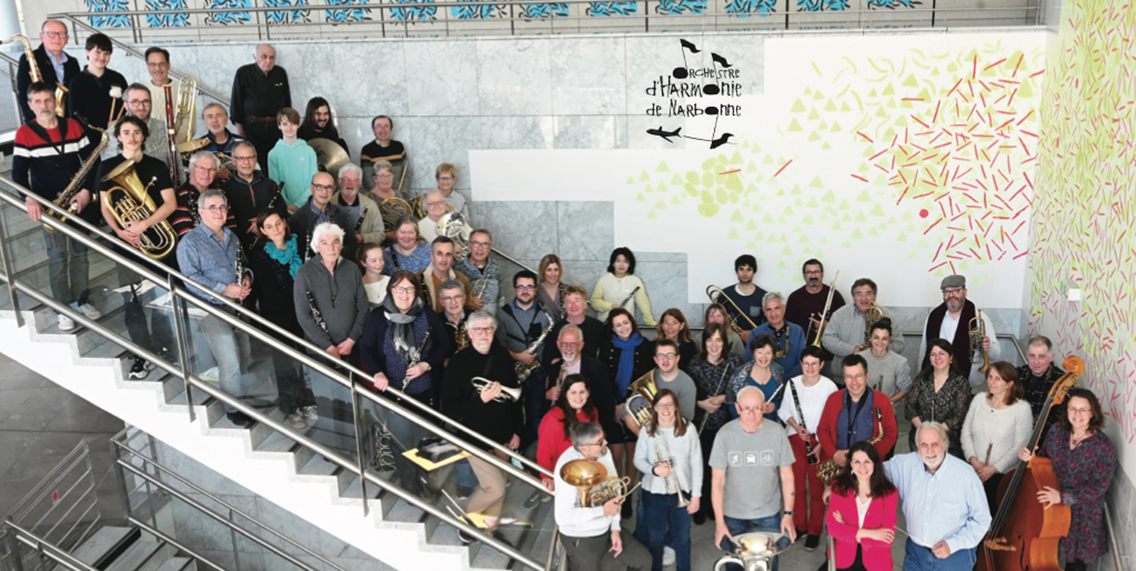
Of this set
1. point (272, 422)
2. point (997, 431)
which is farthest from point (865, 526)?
point (272, 422)

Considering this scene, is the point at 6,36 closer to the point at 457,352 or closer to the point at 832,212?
the point at 457,352

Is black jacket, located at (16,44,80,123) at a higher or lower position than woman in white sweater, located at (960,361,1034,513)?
higher

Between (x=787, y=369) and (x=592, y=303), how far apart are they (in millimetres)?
1849

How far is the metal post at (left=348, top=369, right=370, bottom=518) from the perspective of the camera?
5.25m

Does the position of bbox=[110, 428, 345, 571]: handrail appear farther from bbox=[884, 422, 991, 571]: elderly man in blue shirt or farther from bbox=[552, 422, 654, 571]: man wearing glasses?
bbox=[884, 422, 991, 571]: elderly man in blue shirt

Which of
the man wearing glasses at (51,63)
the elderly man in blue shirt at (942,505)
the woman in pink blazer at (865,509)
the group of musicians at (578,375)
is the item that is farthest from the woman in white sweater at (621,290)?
A: the man wearing glasses at (51,63)

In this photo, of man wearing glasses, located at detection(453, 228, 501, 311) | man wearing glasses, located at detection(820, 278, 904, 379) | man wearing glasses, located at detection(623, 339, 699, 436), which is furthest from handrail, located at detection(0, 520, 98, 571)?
man wearing glasses, located at detection(820, 278, 904, 379)

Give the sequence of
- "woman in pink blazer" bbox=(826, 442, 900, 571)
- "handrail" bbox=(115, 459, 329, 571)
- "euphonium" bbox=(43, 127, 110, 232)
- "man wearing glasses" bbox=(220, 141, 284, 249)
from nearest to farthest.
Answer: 1. "woman in pink blazer" bbox=(826, 442, 900, 571)
2. "euphonium" bbox=(43, 127, 110, 232)
3. "man wearing glasses" bbox=(220, 141, 284, 249)
4. "handrail" bbox=(115, 459, 329, 571)

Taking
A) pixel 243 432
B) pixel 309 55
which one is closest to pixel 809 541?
pixel 243 432

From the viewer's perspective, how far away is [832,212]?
7.97 meters

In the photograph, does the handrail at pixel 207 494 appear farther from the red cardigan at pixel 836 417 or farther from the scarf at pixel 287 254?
the red cardigan at pixel 836 417

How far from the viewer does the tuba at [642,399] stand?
225 inches

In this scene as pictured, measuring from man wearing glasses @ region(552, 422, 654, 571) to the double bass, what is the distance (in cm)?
227

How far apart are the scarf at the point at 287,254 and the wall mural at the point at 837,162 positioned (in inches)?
110
